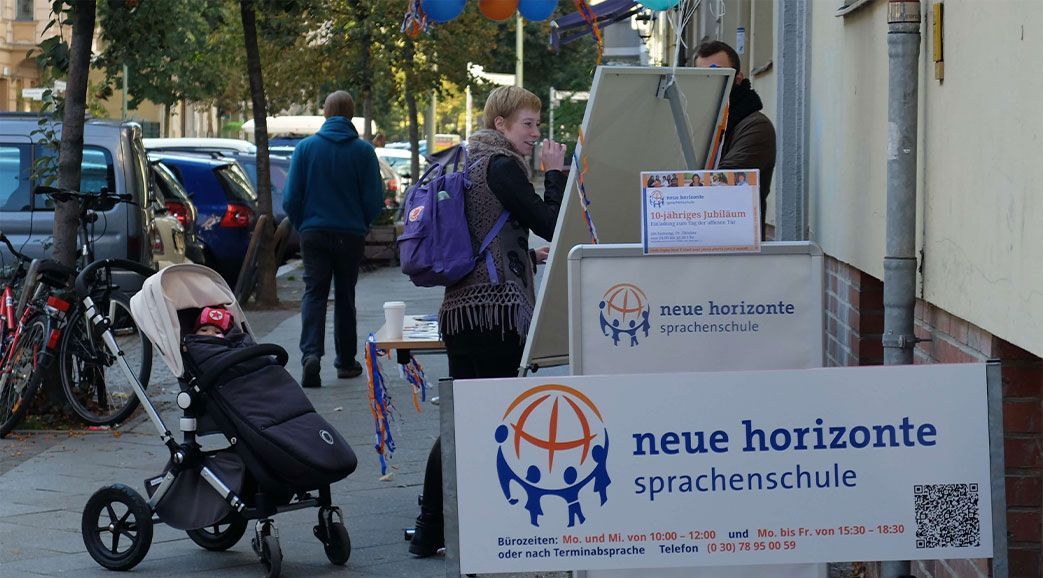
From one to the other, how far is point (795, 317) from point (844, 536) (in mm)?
1322

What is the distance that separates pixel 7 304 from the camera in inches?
358

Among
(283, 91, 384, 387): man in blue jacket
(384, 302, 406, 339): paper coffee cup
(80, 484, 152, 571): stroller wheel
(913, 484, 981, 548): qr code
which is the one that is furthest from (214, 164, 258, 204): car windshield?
(913, 484, 981, 548): qr code

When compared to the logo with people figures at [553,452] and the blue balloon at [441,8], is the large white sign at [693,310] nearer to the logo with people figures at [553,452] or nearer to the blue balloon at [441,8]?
the logo with people figures at [553,452]

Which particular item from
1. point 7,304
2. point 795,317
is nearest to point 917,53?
point 795,317

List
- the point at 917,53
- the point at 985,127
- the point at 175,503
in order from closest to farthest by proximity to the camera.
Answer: the point at 985,127
the point at 917,53
the point at 175,503

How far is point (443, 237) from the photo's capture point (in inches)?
238

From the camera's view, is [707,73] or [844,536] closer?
[844,536]

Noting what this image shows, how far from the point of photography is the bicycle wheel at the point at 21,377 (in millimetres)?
8969

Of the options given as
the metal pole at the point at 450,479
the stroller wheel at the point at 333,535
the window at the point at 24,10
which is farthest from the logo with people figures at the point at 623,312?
the window at the point at 24,10

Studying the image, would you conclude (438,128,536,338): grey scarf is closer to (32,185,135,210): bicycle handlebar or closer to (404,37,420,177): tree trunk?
(32,185,135,210): bicycle handlebar

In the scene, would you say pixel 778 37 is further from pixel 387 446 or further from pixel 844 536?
pixel 844 536

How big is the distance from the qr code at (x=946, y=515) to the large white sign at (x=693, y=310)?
1296mm

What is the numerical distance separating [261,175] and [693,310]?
1235 centimetres

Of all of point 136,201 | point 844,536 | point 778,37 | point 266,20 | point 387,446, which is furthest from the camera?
point 266,20
